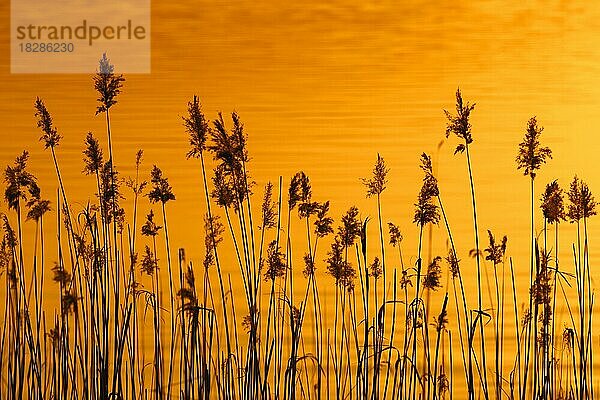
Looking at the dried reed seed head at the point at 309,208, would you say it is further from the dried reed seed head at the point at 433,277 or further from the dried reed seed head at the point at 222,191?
the dried reed seed head at the point at 433,277

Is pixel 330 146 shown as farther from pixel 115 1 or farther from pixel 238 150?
pixel 238 150

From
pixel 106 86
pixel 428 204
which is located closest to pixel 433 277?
pixel 428 204

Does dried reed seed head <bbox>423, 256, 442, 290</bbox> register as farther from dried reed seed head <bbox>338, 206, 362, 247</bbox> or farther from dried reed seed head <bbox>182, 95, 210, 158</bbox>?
dried reed seed head <bbox>182, 95, 210, 158</bbox>

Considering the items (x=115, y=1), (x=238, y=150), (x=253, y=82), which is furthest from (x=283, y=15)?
(x=238, y=150)

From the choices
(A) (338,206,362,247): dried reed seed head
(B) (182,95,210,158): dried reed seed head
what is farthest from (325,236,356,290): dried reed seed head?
(B) (182,95,210,158): dried reed seed head

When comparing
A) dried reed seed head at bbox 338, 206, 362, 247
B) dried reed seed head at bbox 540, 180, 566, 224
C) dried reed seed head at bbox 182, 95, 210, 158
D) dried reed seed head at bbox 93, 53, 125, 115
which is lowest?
dried reed seed head at bbox 338, 206, 362, 247
